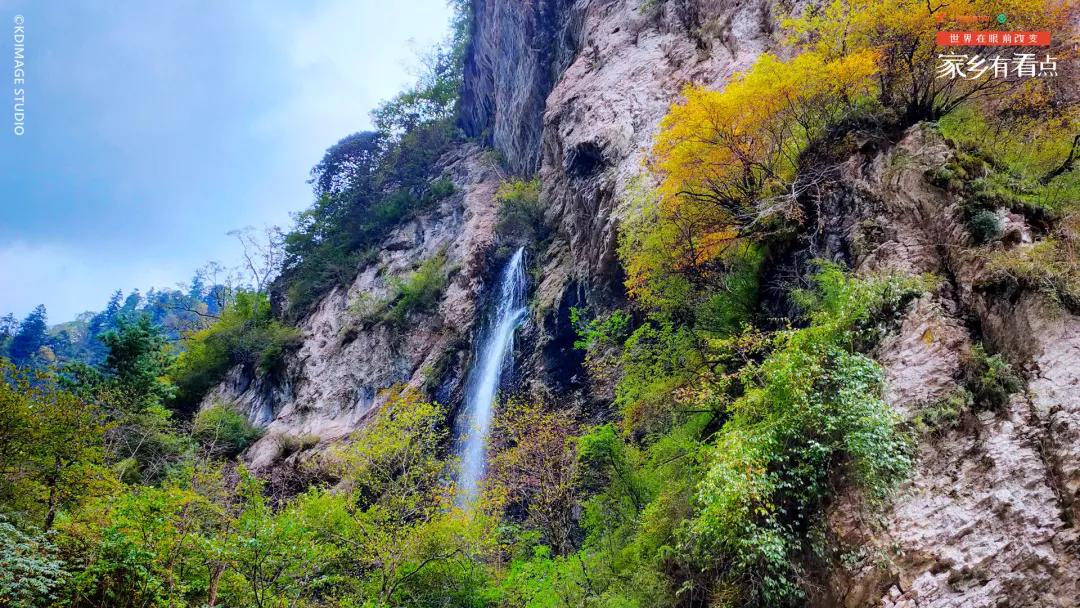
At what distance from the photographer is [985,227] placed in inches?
261

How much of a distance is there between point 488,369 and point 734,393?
12.5 meters

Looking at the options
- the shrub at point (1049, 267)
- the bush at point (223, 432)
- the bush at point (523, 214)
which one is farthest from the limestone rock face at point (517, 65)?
the shrub at point (1049, 267)

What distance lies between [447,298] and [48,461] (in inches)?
646

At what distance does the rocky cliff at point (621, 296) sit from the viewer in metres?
4.98

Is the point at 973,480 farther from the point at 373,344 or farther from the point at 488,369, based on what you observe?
the point at 373,344

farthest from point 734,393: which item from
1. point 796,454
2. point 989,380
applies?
point 989,380

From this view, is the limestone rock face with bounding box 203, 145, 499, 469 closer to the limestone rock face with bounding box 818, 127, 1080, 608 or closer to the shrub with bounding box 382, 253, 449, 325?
the shrub with bounding box 382, 253, 449, 325

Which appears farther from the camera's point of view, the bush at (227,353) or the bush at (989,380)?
the bush at (227,353)

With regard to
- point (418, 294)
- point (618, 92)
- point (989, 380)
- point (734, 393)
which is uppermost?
point (618, 92)

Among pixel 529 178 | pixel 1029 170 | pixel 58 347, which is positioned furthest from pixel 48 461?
pixel 58 347

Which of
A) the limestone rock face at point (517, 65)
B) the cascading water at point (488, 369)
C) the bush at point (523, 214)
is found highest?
the limestone rock face at point (517, 65)

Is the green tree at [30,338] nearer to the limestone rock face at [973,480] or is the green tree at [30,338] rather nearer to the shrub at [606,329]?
the shrub at [606,329]

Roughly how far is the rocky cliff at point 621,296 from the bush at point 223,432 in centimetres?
125

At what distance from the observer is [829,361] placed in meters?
6.77
